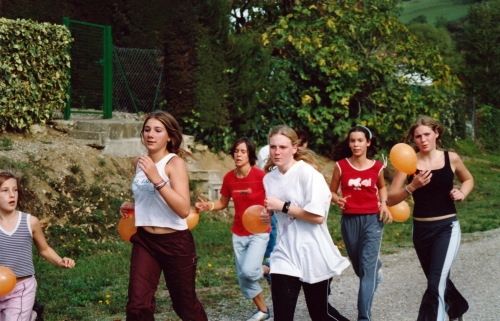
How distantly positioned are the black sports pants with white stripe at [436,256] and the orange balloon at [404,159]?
0.47 metres

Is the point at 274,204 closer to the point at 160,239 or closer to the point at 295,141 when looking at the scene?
the point at 295,141

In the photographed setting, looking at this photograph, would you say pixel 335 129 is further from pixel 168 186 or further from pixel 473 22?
pixel 473 22

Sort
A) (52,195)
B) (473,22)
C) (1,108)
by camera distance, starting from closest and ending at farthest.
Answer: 1. (52,195)
2. (1,108)
3. (473,22)

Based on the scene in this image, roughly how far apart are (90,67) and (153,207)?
8.97 meters

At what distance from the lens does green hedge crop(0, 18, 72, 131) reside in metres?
11.4

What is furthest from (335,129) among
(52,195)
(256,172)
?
(256,172)

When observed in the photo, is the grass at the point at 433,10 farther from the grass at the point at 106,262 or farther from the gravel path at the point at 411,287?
the gravel path at the point at 411,287

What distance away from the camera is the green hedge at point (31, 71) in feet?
37.4

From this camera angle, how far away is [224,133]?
1466cm

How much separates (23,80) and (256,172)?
578 cm

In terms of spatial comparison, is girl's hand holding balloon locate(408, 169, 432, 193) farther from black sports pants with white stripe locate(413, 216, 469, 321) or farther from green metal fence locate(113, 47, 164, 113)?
green metal fence locate(113, 47, 164, 113)

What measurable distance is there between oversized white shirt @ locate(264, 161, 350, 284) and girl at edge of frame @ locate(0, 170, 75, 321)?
1.58 m

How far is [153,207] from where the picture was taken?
5219 millimetres

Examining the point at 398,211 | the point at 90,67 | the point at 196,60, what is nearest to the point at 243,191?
the point at 398,211
